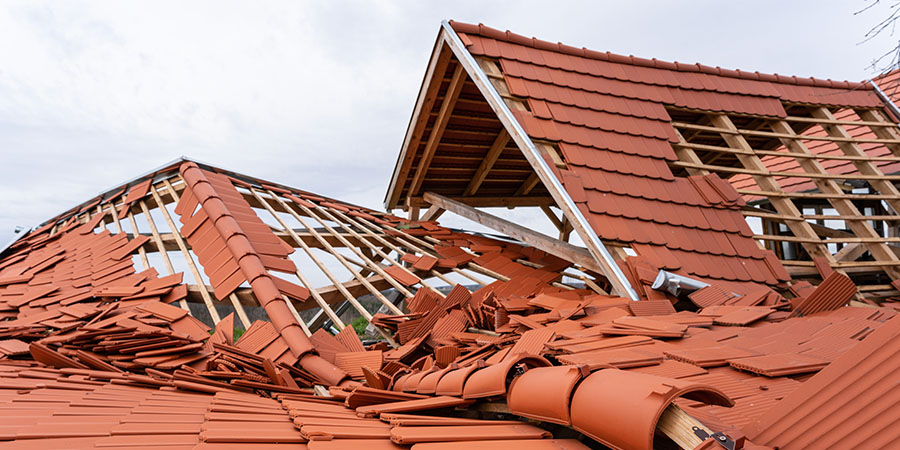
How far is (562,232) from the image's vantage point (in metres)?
9.40

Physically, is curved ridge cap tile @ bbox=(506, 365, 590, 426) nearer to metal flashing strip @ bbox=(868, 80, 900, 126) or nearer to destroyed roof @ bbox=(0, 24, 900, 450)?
destroyed roof @ bbox=(0, 24, 900, 450)

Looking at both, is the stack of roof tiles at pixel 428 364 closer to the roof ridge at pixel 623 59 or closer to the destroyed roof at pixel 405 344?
the destroyed roof at pixel 405 344

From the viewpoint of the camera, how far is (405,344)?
13.9 ft

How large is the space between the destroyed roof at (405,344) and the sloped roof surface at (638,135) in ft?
0.21

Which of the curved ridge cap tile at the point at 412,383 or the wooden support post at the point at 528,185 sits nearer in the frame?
the curved ridge cap tile at the point at 412,383

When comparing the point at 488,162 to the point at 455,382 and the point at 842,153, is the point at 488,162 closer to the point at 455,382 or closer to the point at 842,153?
the point at 842,153

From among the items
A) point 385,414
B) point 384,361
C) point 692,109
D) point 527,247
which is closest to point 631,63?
point 692,109

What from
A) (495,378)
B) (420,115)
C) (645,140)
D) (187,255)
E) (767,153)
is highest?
(420,115)

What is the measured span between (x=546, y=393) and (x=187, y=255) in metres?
4.79

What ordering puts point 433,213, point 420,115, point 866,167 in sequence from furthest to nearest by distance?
point 433,213 → point 420,115 → point 866,167

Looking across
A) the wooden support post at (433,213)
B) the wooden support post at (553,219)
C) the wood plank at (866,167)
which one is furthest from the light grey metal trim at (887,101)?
the wooden support post at (433,213)

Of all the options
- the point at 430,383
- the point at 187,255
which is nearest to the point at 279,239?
the point at 187,255

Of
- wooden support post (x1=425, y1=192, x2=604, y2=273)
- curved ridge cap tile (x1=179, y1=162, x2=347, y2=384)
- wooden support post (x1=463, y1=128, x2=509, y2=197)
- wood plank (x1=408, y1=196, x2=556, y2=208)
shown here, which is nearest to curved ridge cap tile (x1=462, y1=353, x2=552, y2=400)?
curved ridge cap tile (x1=179, y1=162, x2=347, y2=384)

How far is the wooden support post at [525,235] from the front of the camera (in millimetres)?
5164
